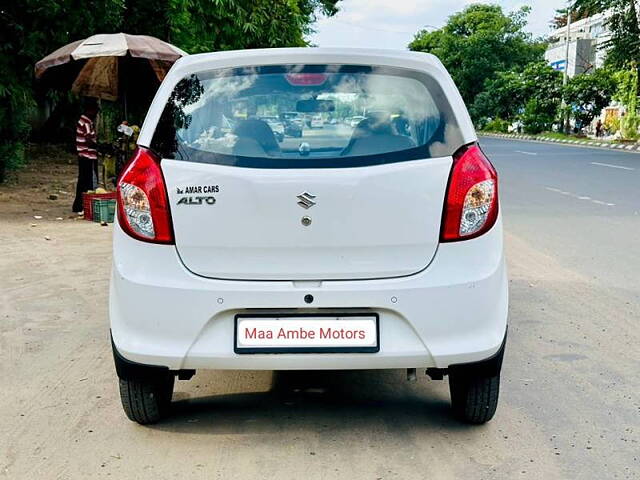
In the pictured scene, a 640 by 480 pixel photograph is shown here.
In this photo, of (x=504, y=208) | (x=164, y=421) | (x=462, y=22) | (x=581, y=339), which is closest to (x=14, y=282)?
(x=164, y=421)

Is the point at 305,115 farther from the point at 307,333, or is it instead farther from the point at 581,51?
the point at 581,51

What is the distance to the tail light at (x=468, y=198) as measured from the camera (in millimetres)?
3697

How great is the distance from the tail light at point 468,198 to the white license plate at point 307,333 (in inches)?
18.6

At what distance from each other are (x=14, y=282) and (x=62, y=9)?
8.49 meters

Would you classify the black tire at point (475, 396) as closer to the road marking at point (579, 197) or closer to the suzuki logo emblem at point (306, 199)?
the suzuki logo emblem at point (306, 199)

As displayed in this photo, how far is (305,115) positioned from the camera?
3949 millimetres

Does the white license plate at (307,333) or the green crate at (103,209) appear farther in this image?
the green crate at (103,209)

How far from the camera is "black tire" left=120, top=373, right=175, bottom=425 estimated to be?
13.2 ft

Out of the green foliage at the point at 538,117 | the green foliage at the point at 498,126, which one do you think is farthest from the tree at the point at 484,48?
the green foliage at the point at 538,117

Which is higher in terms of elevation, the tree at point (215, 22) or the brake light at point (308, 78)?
the tree at point (215, 22)

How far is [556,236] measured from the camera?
417 inches

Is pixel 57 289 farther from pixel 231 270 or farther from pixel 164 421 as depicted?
pixel 231 270

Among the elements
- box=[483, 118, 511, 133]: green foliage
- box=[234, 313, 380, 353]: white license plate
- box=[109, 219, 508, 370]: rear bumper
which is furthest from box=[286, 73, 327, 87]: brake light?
box=[483, 118, 511, 133]: green foliage

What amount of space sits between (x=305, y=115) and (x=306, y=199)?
476 millimetres
